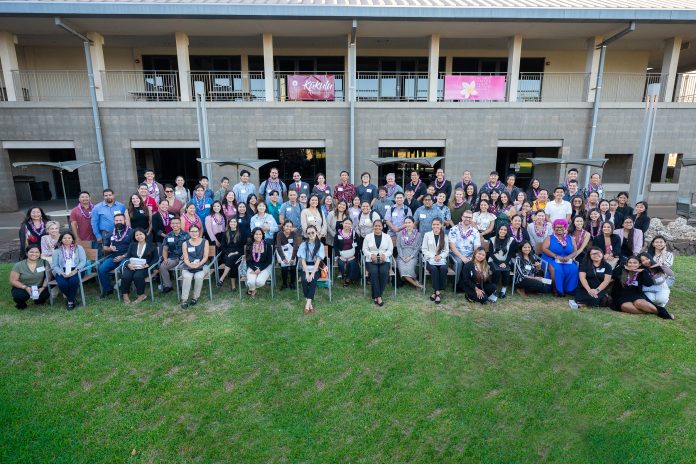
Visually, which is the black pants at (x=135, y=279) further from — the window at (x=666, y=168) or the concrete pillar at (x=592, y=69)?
the window at (x=666, y=168)

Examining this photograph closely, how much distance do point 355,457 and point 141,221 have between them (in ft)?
18.0

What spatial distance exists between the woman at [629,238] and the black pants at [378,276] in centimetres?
385

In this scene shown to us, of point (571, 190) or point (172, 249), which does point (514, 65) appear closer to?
point (571, 190)

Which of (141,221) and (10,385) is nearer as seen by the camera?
(10,385)

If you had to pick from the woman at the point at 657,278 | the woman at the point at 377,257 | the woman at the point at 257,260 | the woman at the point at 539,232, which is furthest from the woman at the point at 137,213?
the woman at the point at 657,278

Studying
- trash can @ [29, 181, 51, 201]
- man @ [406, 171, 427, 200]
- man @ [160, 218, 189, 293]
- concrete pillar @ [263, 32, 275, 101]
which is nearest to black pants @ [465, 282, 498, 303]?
man @ [406, 171, 427, 200]

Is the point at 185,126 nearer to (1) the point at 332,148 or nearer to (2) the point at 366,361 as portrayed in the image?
(1) the point at 332,148


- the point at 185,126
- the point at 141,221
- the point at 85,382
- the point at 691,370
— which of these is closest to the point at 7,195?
the point at 185,126

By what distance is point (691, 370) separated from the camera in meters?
4.68

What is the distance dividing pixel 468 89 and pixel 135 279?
11.9 metres

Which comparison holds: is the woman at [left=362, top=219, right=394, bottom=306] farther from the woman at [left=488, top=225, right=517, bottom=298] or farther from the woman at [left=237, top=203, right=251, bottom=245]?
the woman at [left=237, top=203, right=251, bottom=245]

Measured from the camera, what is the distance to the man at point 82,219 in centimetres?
694

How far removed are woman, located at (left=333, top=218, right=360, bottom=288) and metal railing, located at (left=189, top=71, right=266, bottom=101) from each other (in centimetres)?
1014

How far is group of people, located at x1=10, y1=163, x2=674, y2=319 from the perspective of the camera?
610 cm
